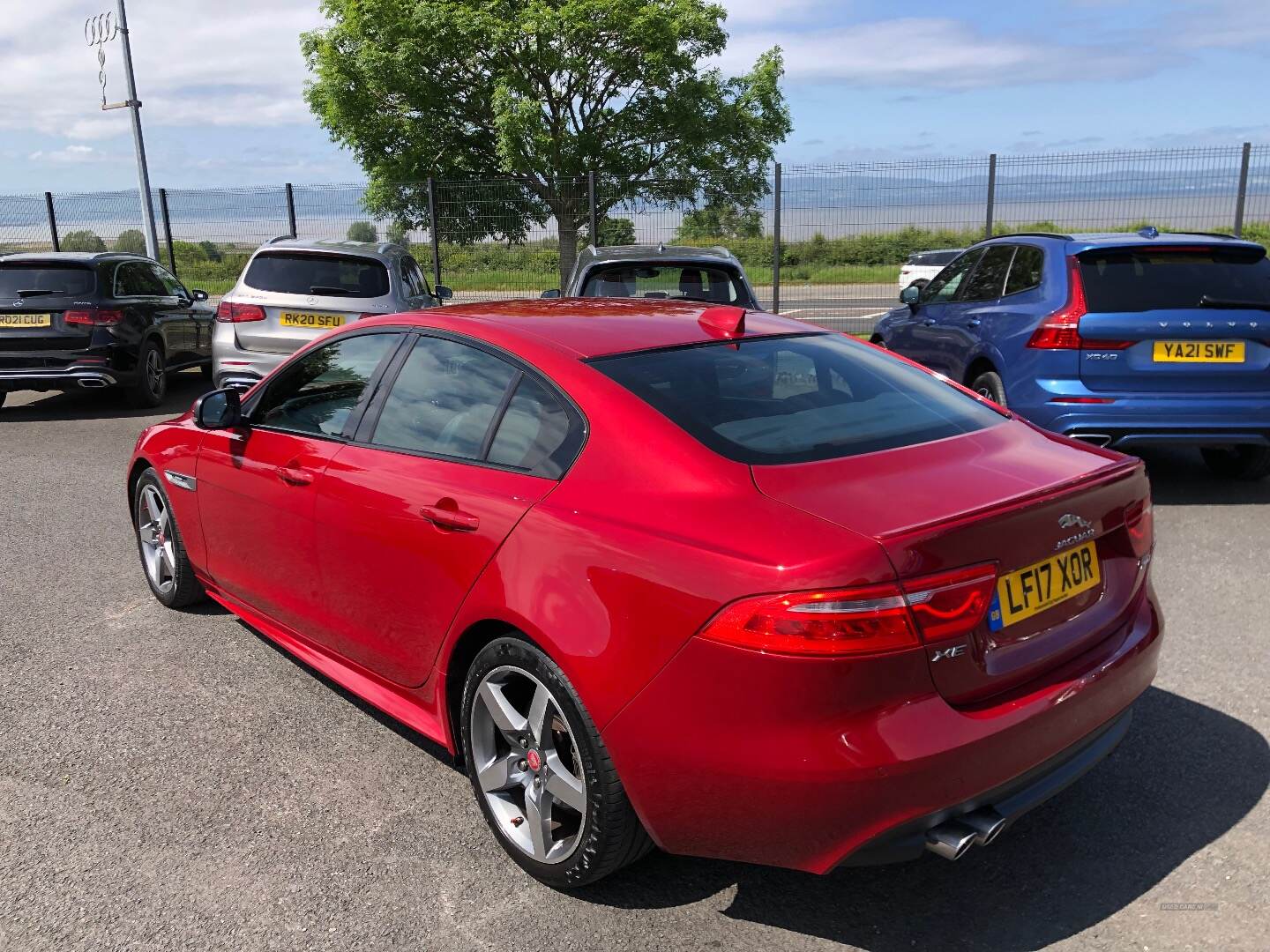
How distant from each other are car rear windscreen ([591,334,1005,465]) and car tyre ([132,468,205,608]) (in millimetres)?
2714

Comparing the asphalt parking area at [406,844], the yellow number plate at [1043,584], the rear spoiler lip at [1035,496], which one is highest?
the rear spoiler lip at [1035,496]

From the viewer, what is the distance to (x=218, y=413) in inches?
160

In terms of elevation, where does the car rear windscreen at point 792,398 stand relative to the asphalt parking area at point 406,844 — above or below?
above

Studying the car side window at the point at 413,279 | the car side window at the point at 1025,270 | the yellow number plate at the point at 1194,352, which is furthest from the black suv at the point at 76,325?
the yellow number plate at the point at 1194,352

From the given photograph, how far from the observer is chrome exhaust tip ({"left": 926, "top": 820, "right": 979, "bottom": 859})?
225 centimetres

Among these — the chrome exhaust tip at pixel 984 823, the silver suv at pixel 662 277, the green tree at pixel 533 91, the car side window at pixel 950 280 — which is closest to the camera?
the chrome exhaust tip at pixel 984 823

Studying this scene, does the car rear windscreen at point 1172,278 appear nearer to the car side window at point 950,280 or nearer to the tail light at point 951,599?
the car side window at point 950,280

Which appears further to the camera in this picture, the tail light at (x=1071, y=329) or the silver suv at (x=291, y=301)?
the silver suv at (x=291, y=301)

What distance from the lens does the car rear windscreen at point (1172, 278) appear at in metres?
6.22

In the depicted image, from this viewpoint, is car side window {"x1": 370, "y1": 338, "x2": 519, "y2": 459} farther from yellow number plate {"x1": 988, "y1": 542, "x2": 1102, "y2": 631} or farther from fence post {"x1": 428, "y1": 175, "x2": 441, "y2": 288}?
fence post {"x1": 428, "y1": 175, "x2": 441, "y2": 288}

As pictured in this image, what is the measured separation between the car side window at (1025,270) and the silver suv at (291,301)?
16.7ft

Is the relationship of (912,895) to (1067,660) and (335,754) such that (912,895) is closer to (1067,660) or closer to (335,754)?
(1067,660)

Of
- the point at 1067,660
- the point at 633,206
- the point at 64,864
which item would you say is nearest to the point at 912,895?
the point at 1067,660

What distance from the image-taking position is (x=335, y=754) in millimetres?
3539
